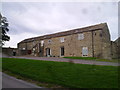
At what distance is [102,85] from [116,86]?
Answer: 2.30 feet

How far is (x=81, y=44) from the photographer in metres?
28.8

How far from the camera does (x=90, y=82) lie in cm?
738

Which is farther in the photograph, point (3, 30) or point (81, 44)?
point (3, 30)

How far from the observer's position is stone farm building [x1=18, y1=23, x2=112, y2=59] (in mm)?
26328

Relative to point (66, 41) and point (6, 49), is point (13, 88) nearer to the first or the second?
point (66, 41)

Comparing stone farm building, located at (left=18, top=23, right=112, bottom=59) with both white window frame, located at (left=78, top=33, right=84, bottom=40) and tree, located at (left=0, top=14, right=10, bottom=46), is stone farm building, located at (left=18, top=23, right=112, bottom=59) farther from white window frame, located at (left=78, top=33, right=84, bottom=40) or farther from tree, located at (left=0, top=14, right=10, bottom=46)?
tree, located at (left=0, top=14, right=10, bottom=46)

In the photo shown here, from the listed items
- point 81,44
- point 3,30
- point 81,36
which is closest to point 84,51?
point 81,44

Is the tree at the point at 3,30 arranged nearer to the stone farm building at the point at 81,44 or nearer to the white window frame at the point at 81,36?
the stone farm building at the point at 81,44

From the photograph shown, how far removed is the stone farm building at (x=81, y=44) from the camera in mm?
26328

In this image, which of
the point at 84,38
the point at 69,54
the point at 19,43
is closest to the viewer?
the point at 84,38

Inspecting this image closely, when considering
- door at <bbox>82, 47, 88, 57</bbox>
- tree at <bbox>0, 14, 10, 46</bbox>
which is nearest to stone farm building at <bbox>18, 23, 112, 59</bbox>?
door at <bbox>82, 47, 88, 57</bbox>

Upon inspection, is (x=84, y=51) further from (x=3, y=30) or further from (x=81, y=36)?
(x=3, y=30)

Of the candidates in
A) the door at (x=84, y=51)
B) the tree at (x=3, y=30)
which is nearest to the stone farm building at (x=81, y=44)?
the door at (x=84, y=51)

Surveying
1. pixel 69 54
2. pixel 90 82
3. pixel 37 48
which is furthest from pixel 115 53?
pixel 90 82
